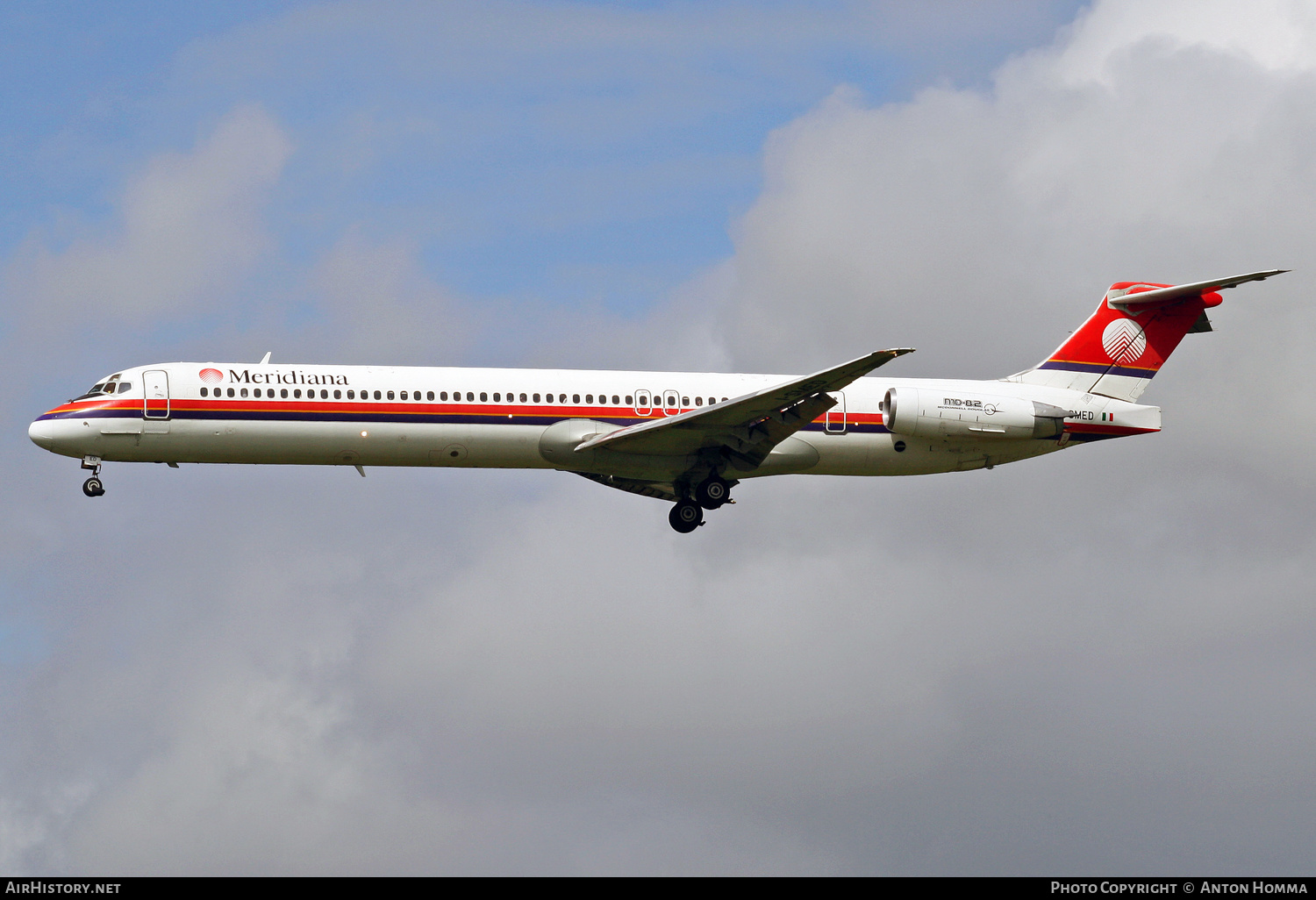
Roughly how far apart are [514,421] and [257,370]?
6519mm

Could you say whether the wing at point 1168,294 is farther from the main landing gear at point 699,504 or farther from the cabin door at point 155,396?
the cabin door at point 155,396

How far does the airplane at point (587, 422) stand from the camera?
38.4 metres

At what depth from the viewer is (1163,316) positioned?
4328 centimetres

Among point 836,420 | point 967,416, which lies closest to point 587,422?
point 836,420

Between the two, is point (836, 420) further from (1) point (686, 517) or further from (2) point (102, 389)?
(2) point (102, 389)

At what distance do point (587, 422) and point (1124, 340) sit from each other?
15325 mm

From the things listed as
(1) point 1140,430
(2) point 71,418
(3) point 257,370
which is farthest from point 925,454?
(2) point 71,418

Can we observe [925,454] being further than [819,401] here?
Yes

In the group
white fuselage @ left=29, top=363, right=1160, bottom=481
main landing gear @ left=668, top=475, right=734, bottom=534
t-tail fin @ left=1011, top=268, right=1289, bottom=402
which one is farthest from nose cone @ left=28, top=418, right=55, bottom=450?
t-tail fin @ left=1011, top=268, right=1289, bottom=402

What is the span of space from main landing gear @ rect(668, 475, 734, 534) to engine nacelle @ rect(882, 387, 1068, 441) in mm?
4600

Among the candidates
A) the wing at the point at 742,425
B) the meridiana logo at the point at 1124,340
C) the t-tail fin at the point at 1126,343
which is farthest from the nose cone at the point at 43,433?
the meridiana logo at the point at 1124,340

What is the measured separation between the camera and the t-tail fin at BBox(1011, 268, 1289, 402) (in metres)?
42.9

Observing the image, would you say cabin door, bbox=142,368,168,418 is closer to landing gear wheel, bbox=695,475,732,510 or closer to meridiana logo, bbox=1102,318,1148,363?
landing gear wheel, bbox=695,475,732,510
